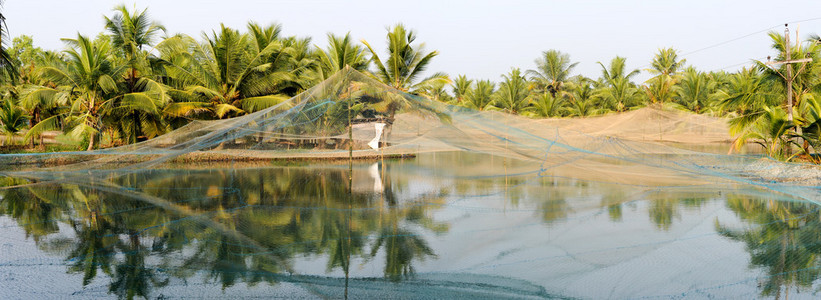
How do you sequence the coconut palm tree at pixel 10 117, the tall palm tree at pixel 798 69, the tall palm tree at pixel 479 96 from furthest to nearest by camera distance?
the tall palm tree at pixel 479 96 → the coconut palm tree at pixel 10 117 → the tall palm tree at pixel 798 69

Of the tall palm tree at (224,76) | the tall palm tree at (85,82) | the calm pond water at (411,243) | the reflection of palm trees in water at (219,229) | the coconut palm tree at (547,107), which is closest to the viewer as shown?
the calm pond water at (411,243)

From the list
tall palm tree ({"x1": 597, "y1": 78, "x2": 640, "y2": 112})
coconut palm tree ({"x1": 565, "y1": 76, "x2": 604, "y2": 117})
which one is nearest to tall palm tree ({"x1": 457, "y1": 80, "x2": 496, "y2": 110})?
coconut palm tree ({"x1": 565, "y1": 76, "x2": 604, "y2": 117})

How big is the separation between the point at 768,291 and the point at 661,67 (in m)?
34.8

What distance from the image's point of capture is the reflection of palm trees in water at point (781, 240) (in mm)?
4098

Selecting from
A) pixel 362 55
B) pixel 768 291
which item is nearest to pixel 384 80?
pixel 362 55

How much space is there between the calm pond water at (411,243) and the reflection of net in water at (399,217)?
0.10 feet

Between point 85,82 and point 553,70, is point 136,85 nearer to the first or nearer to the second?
point 85,82

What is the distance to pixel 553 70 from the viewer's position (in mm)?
33000

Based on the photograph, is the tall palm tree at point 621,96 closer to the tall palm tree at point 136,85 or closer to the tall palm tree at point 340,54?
the tall palm tree at point 340,54

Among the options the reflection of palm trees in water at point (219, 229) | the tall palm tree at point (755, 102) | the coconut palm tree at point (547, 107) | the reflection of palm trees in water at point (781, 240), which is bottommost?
the reflection of palm trees in water at point (781, 240)

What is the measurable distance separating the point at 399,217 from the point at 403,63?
11.6 metres

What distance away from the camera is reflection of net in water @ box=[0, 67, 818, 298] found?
4.20 m

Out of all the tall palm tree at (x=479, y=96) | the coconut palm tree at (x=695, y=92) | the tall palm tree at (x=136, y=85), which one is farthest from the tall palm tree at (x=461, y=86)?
the tall palm tree at (x=136, y=85)

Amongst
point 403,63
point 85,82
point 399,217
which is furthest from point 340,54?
point 399,217
